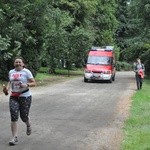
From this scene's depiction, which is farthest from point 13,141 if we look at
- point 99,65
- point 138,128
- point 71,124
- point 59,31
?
point 59,31

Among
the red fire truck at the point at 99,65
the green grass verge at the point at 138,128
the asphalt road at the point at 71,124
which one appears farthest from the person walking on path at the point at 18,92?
the red fire truck at the point at 99,65

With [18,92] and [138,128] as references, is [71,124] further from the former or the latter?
[18,92]

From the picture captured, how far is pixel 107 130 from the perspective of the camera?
41.6 feet

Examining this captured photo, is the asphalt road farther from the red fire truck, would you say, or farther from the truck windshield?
the truck windshield

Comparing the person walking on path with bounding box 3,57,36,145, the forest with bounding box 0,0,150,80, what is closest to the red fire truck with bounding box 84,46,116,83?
the forest with bounding box 0,0,150,80

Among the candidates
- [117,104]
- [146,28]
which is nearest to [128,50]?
[146,28]

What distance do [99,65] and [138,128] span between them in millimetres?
22493

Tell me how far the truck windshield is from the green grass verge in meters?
15.7

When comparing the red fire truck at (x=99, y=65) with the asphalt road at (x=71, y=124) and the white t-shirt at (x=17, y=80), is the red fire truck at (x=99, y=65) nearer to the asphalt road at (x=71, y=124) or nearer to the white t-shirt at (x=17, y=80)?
the asphalt road at (x=71, y=124)

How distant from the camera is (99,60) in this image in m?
35.8

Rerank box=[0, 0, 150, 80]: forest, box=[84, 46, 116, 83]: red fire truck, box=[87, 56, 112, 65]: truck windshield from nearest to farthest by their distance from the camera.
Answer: box=[0, 0, 150, 80]: forest, box=[84, 46, 116, 83]: red fire truck, box=[87, 56, 112, 65]: truck windshield

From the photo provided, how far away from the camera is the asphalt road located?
1051 cm

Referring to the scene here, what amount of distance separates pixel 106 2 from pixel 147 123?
51944mm

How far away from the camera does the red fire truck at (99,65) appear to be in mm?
34562
